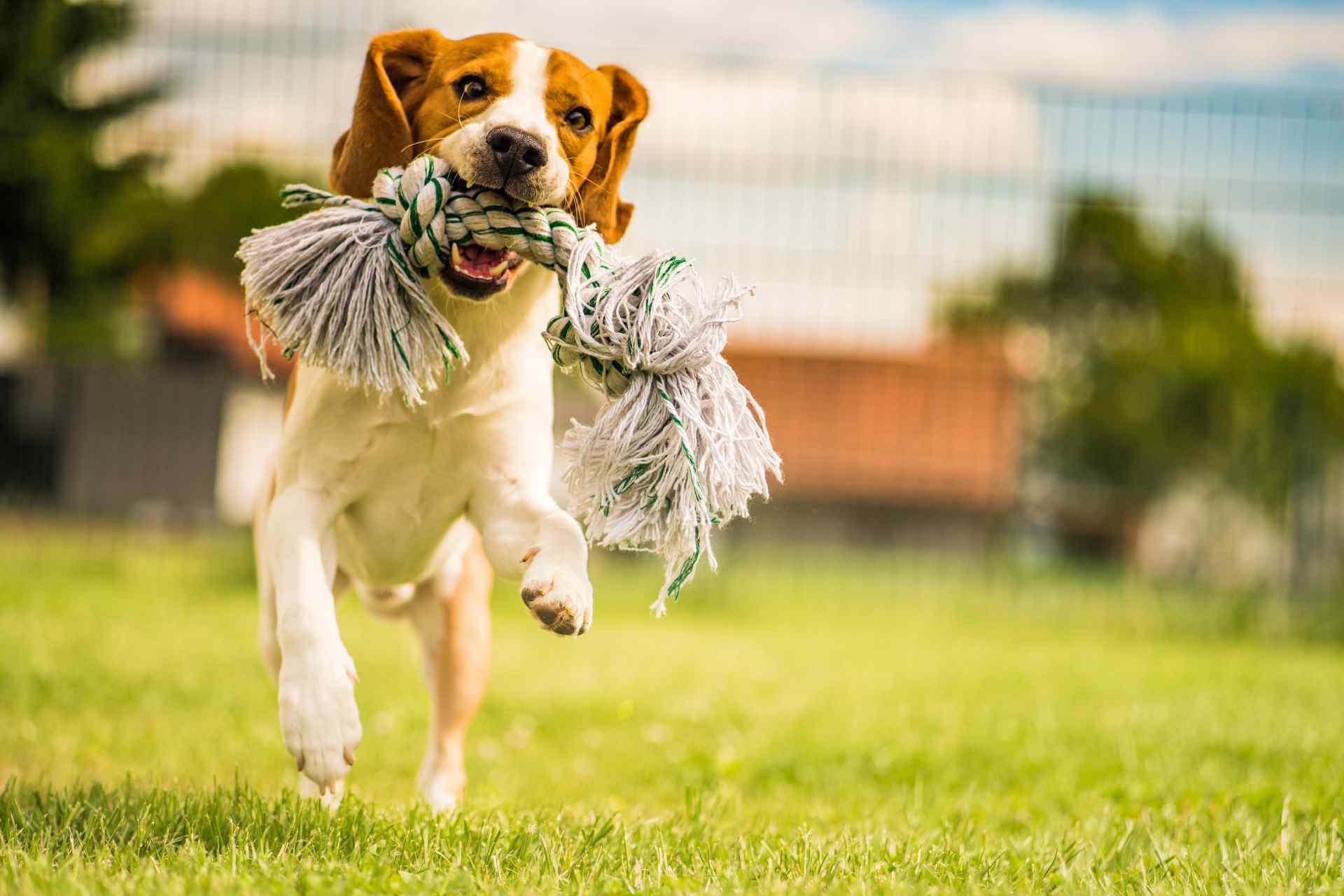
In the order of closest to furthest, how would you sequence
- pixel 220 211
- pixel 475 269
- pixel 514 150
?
1. pixel 514 150
2. pixel 475 269
3. pixel 220 211

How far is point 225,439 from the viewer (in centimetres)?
1076

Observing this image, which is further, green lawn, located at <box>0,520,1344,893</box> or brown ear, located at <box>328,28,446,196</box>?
brown ear, located at <box>328,28,446,196</box>

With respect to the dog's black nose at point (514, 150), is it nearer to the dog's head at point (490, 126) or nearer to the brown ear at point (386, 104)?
the dog's head at point (490, 126)

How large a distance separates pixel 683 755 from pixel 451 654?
1.00 metres

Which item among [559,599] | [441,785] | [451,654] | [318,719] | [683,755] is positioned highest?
[559,599]

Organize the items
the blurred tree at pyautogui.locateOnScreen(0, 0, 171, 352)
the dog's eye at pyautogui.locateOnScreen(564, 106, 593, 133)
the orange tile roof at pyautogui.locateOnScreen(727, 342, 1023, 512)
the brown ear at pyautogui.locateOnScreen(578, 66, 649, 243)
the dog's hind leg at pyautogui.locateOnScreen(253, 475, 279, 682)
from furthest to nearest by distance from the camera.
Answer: the orange tile roof at pyautogui.locateOnScreen(727, 342, 1023, 512), the blurred tree at pyautogui.locateOnScreen(0, 0, 171, 352), the dog's hind leg at pyautogui.locateOnScreen(253, 475, 279, 682), the brown ear at pyautogui.locateOnScreen(578, 66, 649, 243), the dog's eye at pyautogui.locateOnScreen(564, 106, 593, 133)

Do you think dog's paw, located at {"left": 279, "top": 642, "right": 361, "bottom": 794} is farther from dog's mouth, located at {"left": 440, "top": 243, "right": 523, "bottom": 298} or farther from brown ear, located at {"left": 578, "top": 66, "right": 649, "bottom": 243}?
brown ear, located at {"left": 578, "top": 66, "right": 649, "bottom": 243}

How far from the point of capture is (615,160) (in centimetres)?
280

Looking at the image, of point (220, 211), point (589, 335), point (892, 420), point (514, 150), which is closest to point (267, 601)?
point (589, 335)

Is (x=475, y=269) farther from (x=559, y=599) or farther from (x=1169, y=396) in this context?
(x=1169, y=396)

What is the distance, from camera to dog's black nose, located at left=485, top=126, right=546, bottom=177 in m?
2.41

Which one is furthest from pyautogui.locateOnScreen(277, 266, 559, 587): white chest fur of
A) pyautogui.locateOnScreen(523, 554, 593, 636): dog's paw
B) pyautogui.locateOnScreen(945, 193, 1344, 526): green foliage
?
pyautogui.locateOnScreen(945, 193, 1344, 526): green foliage

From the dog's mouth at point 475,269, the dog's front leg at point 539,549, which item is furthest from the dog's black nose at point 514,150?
the dog's front leg at point 539,549

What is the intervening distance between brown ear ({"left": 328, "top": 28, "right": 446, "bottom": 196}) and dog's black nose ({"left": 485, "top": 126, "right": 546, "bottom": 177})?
298mm
